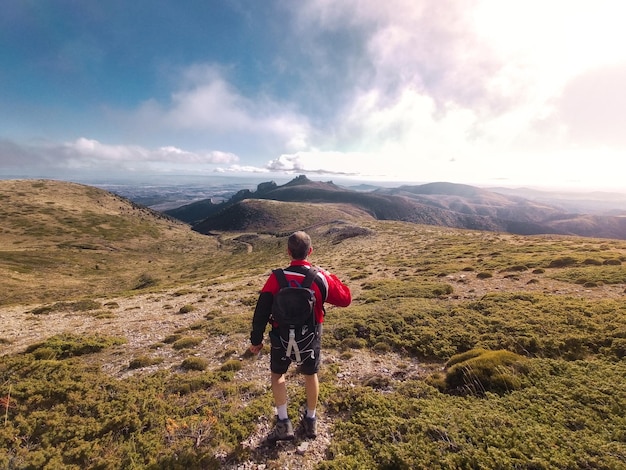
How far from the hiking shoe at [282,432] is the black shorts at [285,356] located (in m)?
1.46

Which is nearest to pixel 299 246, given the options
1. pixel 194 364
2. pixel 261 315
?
pixel 261 315

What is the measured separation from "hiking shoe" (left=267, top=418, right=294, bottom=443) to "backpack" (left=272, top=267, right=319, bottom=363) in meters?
2.00

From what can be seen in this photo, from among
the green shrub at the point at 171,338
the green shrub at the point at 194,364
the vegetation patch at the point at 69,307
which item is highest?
the green shrub at the point at 194,364

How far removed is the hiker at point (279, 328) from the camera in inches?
250

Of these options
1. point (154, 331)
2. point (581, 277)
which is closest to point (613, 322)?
point (581, 277)

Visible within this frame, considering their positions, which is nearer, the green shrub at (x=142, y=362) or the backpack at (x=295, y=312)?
the backpack at (x=295, y=312)

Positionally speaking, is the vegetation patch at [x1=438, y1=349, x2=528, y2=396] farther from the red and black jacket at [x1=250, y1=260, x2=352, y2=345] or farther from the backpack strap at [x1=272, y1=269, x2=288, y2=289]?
the backpack strap at [x1=272, y1=269, x2=288, y2=289]

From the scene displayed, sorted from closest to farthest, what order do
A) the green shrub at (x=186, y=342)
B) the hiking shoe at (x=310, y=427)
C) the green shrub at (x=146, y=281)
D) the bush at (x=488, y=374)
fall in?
the hiking shoe at (x=310, y=427) → the bush at (x=488, y=374) → the green shrub at (x=186, y=342) → the green shrub at (x=146, y=281)

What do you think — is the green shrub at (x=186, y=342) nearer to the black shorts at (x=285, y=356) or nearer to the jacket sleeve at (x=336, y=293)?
the black shorts at (x=285, y=356)

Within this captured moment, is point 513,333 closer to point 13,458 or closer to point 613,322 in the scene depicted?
point 613,322

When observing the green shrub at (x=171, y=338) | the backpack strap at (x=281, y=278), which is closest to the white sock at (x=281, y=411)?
the backpack strap at (x=281, y=278)

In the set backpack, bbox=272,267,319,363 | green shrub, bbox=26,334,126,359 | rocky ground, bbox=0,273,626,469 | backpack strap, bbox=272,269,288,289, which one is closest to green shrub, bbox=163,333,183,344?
rocky ground, bbox=0,273,626,469

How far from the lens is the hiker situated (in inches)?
250

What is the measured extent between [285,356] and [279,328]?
0.73 meters
